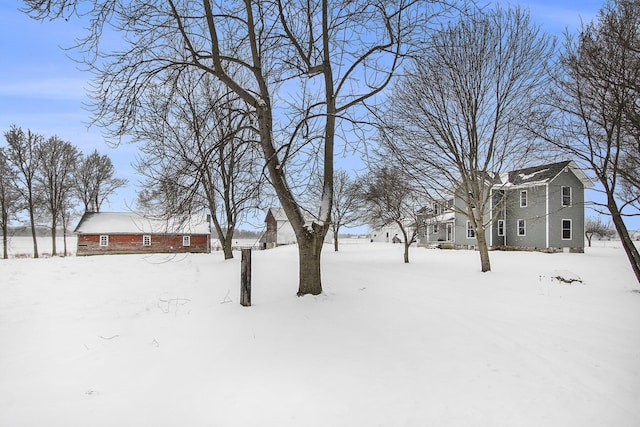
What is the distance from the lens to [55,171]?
98.8 feet

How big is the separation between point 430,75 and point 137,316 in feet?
43.3

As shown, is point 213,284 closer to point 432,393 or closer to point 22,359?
point 22,359

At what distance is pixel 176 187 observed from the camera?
830 cm

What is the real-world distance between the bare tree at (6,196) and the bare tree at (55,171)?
1.71 m

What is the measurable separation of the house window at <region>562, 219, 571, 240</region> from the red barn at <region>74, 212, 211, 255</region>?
29.4 m

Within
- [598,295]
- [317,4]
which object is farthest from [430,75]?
[598,295]

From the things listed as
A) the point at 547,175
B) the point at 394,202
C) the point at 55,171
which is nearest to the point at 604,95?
the point at 394,202

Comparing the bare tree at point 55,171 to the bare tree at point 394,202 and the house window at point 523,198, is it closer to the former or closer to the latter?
the bare tree at point 394,202

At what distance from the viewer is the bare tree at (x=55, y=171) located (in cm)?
2941

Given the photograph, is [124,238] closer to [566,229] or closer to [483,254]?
[483,254]

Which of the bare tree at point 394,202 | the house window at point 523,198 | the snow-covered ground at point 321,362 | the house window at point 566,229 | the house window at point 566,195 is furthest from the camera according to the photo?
the house window at point 523,198

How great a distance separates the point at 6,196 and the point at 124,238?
9.73 metres

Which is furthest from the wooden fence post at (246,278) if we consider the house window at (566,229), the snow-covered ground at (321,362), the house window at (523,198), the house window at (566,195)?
the house window at (566,195)

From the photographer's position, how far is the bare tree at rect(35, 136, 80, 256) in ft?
96.5
